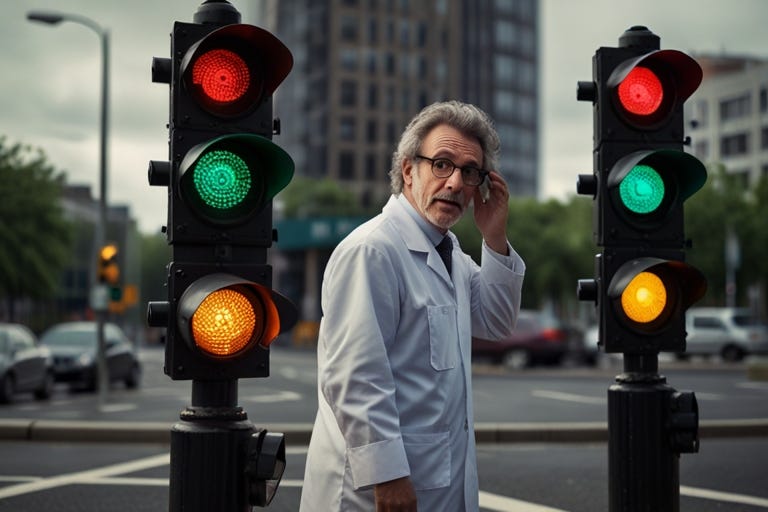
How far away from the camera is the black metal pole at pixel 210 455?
305 centimetres

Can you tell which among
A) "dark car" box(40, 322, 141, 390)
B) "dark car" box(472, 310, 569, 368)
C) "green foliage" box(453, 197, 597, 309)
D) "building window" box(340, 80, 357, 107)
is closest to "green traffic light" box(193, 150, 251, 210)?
"dark car" box(40, 322, 141, 390)

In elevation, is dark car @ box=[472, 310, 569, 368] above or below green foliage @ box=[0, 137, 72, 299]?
below

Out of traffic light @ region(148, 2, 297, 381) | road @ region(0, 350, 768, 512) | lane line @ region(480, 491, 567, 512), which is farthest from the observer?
road @ region(0, 350, 768, 512)

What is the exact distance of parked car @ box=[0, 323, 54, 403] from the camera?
17.2 metres

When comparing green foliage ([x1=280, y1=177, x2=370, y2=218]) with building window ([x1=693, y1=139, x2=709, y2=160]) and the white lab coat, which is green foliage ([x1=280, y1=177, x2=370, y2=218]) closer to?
building window ([x1=693, y1=139, x2=709, y2=160])

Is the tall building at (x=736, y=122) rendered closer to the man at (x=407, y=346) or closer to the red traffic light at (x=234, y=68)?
the man at (x=407, y=346)

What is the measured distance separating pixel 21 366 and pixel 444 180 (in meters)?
16.0

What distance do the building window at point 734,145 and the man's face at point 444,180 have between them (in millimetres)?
78058

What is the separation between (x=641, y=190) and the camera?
161 inches

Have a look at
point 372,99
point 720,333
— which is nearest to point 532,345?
point 720,333

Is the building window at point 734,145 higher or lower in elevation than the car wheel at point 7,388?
higher

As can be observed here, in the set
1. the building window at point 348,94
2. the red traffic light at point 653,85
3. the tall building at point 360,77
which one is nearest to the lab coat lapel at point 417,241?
the red traffic light at point 653,85

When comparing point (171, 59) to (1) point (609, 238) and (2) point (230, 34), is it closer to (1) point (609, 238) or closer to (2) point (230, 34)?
(2) point (230, 34)

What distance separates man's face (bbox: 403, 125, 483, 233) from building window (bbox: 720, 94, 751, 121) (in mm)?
78270
